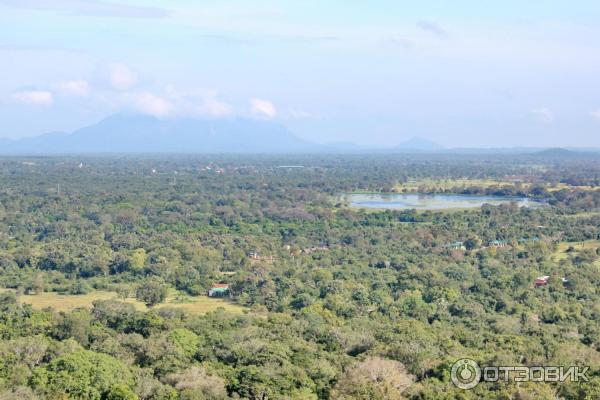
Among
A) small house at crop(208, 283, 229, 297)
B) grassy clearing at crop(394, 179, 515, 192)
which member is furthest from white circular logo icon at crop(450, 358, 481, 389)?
grassy clearing at crop(394, 179, 515, 192)

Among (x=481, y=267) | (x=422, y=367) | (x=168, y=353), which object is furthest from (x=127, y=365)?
(x=481, y=267)

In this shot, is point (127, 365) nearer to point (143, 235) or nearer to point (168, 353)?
point (168, 353)

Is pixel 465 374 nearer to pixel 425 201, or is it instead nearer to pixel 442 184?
pixel 425 201

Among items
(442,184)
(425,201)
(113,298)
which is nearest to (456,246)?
(113,298)

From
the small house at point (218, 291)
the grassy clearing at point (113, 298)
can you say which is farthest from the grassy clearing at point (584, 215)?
the grassy clearing at point (113, 298)

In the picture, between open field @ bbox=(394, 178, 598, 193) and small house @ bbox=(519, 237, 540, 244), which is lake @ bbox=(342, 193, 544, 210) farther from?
small house @ bbox=(519, 237, 540, 244)
